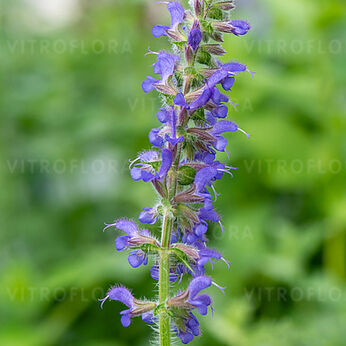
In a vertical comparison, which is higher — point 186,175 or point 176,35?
point 176,35

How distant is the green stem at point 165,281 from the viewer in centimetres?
254

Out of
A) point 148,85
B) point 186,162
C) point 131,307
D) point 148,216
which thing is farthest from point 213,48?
point 131,307

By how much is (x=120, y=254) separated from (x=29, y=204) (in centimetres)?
232

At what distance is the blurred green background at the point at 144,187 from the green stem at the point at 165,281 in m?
2.40

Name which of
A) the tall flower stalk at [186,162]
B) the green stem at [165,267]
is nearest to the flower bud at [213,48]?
the tall flower stalk at [186,162]

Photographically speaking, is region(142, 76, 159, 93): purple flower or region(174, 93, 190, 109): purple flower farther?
region(142, 76, 159, 93): purple flower

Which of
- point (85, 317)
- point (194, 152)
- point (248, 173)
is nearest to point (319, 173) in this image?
point (248, 173)

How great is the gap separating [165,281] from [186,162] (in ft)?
1.70

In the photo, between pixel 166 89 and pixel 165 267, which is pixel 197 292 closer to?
pixel 165 267

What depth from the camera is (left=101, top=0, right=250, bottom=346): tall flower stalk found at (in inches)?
100

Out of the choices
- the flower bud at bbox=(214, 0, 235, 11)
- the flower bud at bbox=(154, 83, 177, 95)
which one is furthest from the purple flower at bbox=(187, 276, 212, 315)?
the flower bud at bbox=(214, 0, 235, 11)

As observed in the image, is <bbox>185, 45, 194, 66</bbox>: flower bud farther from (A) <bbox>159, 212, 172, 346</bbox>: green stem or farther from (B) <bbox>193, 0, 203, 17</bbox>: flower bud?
(A) <bbox>159, 212, 172, 346</bbox>: green stem

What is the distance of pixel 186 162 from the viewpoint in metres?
2.61

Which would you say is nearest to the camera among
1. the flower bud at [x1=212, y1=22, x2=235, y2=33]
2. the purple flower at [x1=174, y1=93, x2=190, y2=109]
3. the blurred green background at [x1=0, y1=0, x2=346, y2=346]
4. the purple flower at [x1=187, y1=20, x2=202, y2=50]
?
the purple flower at [x1=174, y1=93, x2=190, y2=109]
